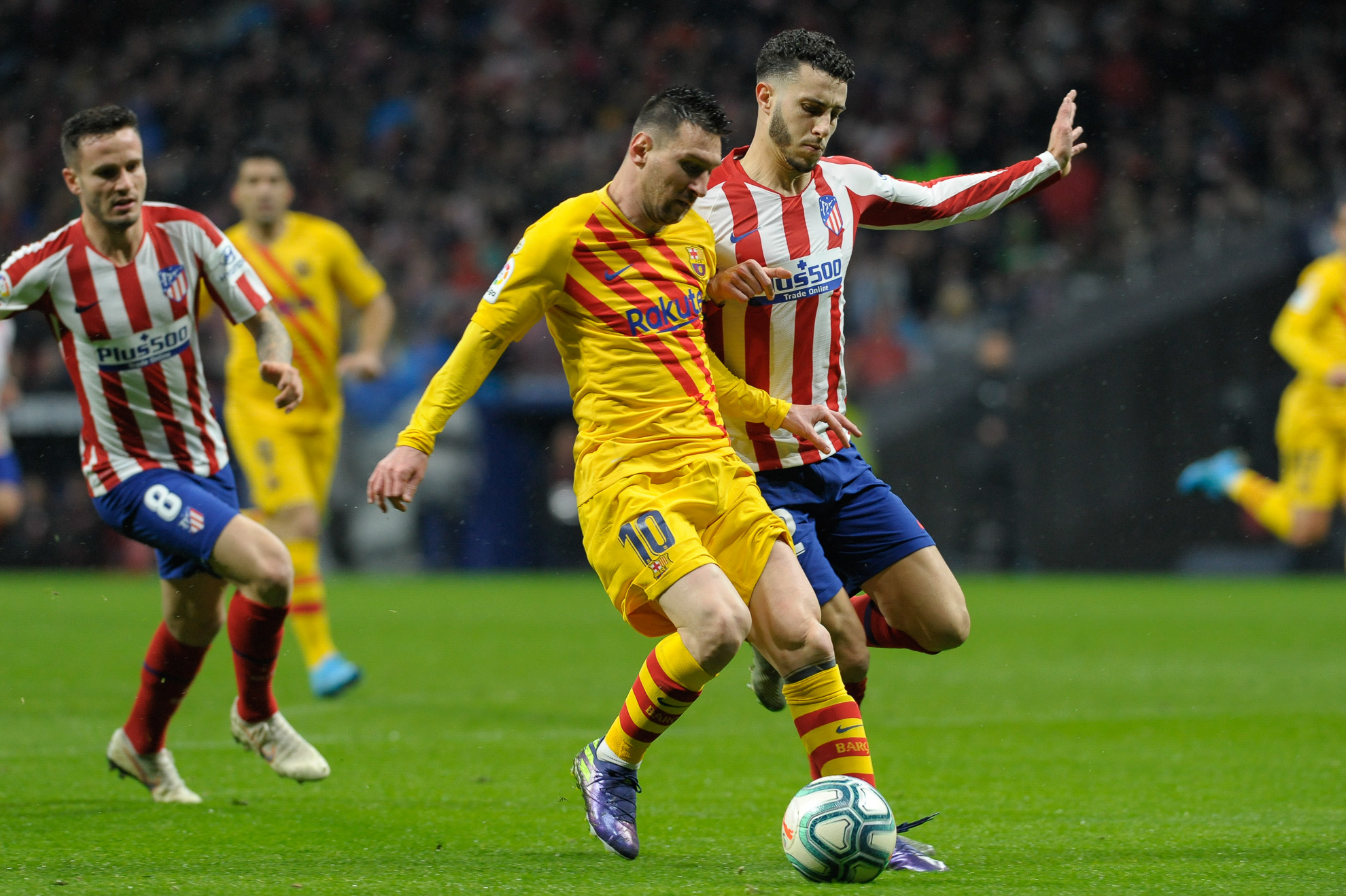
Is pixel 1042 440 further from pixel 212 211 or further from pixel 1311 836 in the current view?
pixel 1311 836

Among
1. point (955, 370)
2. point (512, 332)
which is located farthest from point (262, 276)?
point (955, 370)

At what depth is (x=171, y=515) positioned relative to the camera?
5133 millimetres

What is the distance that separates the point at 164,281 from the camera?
208 inches

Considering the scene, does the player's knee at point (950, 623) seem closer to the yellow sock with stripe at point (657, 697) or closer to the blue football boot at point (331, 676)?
the yellow sock with stripe at point (657, 697)

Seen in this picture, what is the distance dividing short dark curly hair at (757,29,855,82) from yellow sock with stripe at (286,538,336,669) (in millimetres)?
4001

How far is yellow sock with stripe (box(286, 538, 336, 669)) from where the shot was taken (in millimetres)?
7738

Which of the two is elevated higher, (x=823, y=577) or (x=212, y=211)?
(x=212, y=211)

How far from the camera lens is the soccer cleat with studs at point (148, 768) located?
5297 mm

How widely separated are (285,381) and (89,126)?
972mm

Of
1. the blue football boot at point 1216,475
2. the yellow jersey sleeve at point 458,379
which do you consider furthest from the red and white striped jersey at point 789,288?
the blue football boot at point 1216,475

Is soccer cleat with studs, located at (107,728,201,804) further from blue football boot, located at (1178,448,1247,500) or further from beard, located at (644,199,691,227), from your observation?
blue football boot, located at (1178,448,1247,500)

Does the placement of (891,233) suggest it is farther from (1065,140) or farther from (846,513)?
(846,513)

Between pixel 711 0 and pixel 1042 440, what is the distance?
738cm

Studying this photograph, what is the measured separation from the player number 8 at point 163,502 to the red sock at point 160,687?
0.47 meters
